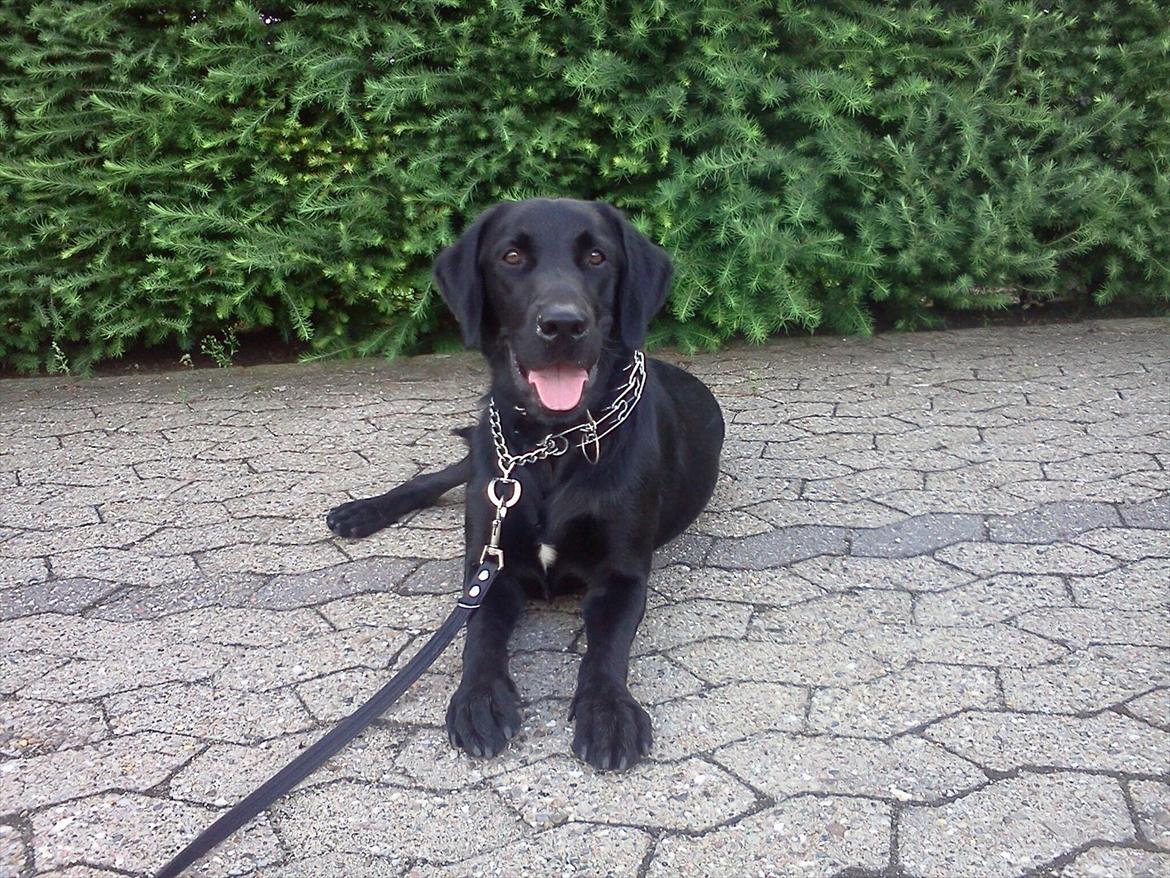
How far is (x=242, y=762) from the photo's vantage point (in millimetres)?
2383

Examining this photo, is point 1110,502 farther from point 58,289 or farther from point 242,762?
point 58,289

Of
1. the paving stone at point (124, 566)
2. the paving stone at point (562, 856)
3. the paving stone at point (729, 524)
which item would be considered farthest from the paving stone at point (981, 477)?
the paving stone at point (124, 566)

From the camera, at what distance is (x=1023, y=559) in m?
3.31

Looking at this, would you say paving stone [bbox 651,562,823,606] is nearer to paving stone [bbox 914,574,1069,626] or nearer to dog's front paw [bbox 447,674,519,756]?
paving stone [bbox 914,574,1069,626]

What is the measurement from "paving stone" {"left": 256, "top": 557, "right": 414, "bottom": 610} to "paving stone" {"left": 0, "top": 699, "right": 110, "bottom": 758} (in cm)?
68

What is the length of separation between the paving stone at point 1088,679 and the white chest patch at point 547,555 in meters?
1.23

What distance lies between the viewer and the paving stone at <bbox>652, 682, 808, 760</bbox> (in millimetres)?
2393

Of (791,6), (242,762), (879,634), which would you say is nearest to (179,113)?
(791,6)

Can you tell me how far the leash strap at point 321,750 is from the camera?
6.37 feet

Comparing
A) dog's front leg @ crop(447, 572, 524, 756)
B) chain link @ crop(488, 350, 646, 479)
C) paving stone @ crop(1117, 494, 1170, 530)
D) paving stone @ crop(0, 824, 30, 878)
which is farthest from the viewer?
paving stone @ crop(1117, 494, 1170, 530)

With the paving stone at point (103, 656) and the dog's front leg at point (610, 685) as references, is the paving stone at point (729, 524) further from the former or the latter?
the paving stone at point (103, 656)

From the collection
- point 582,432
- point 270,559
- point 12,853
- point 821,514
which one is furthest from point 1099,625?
point 12,853

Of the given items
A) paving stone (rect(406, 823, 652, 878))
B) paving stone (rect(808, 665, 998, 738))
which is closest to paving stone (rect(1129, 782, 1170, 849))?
paving stone (rect(808, 665, 998, 738))

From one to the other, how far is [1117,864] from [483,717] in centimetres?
134
